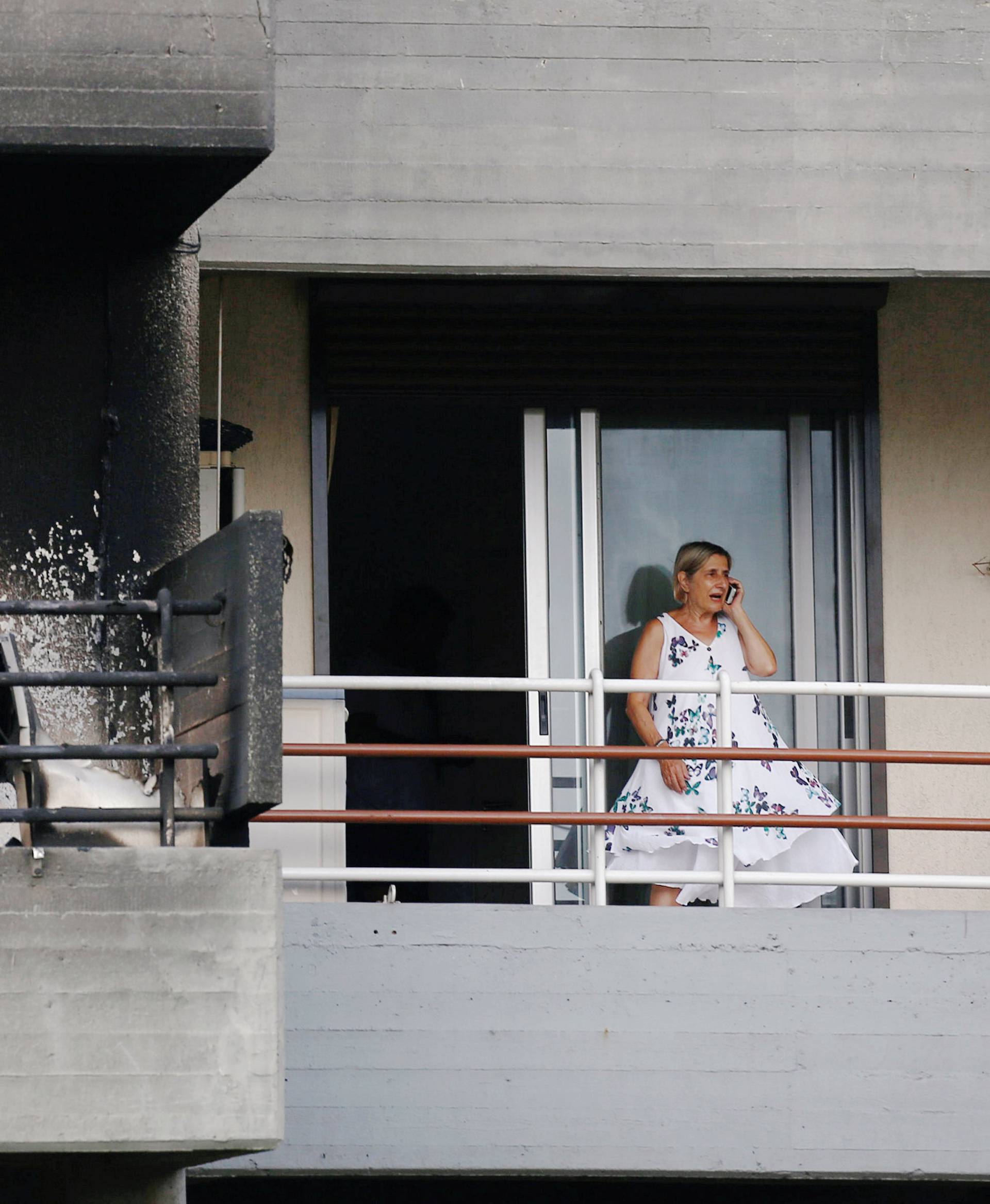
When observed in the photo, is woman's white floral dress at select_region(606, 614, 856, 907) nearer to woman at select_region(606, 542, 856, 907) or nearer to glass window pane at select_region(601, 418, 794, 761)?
woman at select_region(606, 542, 856, 907)

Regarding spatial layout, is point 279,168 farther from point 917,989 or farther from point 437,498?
point 917,989

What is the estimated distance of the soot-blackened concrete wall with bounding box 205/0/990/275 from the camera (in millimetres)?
6707

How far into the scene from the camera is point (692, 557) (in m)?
7.03

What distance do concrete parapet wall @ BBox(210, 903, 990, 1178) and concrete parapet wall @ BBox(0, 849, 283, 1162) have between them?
1.68 metres

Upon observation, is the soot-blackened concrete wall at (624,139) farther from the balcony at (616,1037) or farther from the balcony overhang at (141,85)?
the balcony overhang at (141,85)

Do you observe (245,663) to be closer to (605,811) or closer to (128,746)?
(128,746)

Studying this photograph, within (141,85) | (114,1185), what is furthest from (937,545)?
(114,1185)

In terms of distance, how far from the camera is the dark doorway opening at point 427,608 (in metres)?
8.22

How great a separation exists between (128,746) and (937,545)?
15.7 feet

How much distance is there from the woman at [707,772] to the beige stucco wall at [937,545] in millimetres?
851

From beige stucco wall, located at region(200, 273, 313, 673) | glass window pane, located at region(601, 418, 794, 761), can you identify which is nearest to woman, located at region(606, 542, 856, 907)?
glass window pane, located at region(601, 418, 794, 761)

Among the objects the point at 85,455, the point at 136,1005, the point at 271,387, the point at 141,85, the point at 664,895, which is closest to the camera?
the point at 136,1005

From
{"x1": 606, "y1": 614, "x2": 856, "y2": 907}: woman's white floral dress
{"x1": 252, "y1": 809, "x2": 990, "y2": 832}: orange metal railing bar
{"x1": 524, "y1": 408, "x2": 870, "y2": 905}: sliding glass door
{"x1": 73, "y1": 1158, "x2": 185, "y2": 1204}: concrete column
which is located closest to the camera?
{"x1": 73, "y1": 1158, "x2": 185, "y2": 1204}: concrete column

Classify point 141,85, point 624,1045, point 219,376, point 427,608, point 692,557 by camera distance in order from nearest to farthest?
point 141,85, point 624,1045, point 692,557, point 219,376, point 427,608
